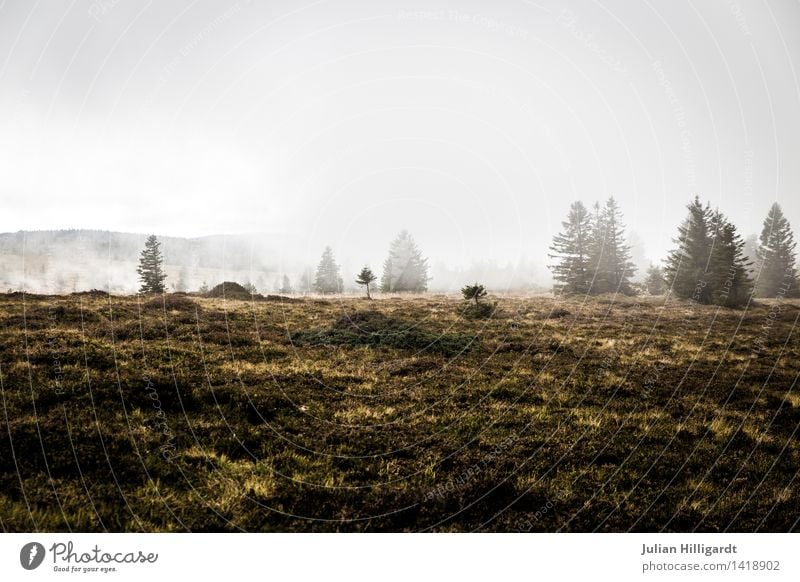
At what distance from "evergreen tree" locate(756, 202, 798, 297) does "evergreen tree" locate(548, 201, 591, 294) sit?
22306 millimetres

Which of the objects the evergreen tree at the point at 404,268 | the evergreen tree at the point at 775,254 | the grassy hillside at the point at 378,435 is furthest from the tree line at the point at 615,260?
the grassy hillside at the point at 378,435

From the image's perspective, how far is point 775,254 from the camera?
152ft

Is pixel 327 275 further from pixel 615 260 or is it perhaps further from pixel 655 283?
pixel 655 283

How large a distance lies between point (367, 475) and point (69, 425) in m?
5.96

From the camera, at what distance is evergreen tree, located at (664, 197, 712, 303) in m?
34.5

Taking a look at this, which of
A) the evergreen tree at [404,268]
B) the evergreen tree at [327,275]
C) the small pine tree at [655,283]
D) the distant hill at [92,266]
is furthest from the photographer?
the distant hill at [92,266]

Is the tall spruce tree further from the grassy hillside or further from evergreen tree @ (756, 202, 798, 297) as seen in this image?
the grassy hillside

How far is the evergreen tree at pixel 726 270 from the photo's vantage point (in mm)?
30781

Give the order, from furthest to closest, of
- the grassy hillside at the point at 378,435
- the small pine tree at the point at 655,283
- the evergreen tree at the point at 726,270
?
the small pine tree at the point at 655,283 < the evergreen tree at the point at 726,270 < the grassy hillside at the point at 378,435

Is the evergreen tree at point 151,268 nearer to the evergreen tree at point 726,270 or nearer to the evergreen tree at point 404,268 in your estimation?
the evergreen tree at point 404,268

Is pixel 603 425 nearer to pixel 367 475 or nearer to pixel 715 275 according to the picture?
pixel 367 475

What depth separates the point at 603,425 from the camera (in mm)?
8750

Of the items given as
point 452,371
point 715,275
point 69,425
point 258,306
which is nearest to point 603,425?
point 452,371

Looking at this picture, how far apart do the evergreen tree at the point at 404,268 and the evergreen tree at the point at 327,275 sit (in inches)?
335
